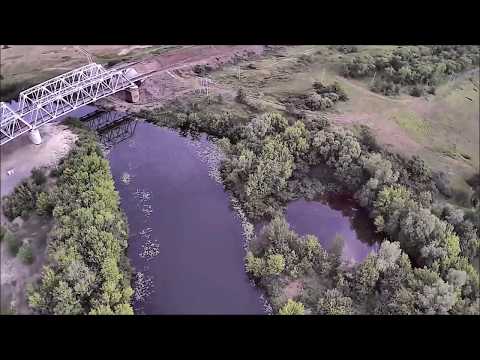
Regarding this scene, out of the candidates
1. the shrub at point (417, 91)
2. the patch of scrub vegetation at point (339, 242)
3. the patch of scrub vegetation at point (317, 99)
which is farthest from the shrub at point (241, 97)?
the shrub at point (417, 91)

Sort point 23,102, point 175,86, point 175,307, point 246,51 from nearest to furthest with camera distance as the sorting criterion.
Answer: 1. point 175,307
2. point 23,102
3. point 175,86
4. point 246,51

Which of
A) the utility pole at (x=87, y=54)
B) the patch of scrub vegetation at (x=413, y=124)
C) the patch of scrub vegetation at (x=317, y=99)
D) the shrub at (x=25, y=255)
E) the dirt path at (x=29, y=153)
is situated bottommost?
the shrub at (x=25, y=255)

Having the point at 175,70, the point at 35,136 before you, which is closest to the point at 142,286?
the point at 35,136

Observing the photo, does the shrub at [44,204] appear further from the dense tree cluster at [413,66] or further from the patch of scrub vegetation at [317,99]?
the dense tree cluster at [413,66]

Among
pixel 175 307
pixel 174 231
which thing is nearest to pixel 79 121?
pixel 174 231

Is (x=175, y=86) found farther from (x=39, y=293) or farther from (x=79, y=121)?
(x=39, y=293)

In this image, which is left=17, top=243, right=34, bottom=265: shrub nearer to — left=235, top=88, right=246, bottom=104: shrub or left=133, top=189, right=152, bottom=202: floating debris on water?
left=133, top=189, right=152, bottom=202: floating debris on water
